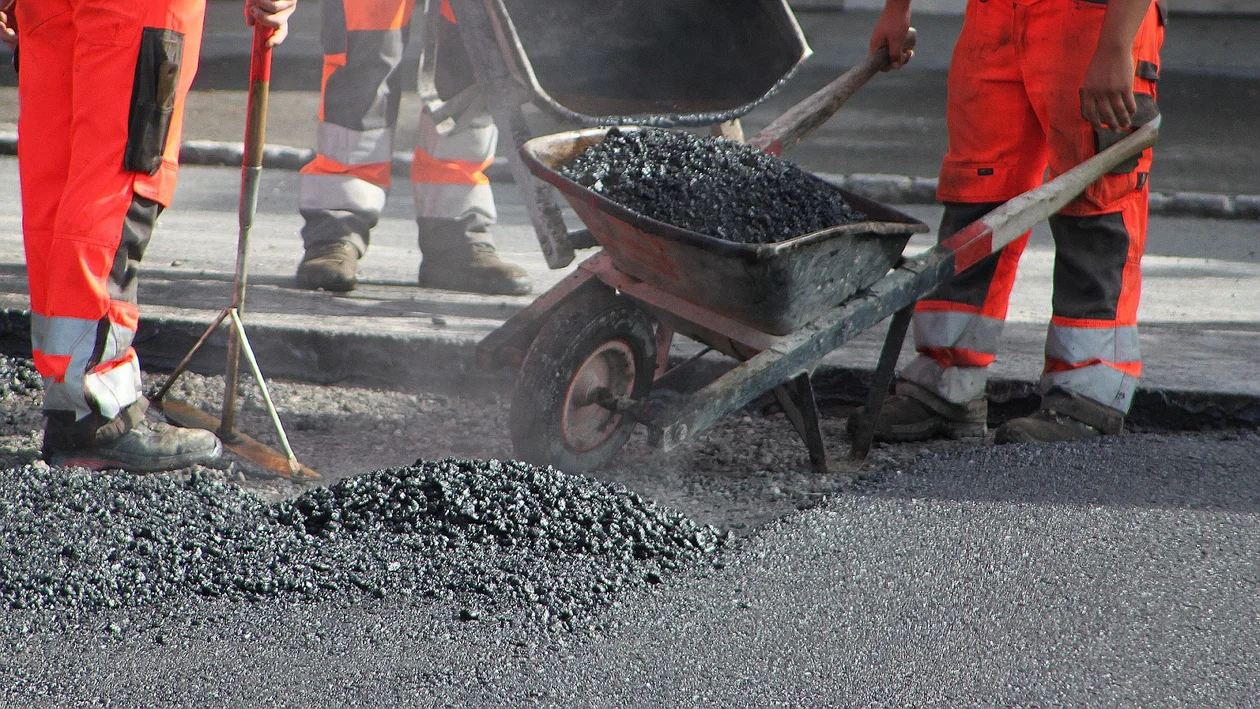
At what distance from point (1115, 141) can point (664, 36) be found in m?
1.44

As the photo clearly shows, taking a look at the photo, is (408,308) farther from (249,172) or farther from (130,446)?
(130,446)

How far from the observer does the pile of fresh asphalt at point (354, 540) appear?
7.50 ft

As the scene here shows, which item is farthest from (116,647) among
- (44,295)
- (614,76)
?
(614,76)

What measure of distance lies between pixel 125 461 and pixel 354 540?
2.45ft

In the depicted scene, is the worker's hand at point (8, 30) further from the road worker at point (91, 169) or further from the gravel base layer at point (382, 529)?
the gravel base layer at point (382, 529)

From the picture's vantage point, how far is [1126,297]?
311cm

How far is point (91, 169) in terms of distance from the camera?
258 cm

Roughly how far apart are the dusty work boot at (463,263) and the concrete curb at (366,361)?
2.36 ft

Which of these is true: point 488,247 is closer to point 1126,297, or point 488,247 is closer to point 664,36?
point 664,36

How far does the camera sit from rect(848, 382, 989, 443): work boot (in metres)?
3.29

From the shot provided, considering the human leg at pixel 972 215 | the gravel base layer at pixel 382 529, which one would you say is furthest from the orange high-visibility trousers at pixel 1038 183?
the gravel base layer at pixel 382 529

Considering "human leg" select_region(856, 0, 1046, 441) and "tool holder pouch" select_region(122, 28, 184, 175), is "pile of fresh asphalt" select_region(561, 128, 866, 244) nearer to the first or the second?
"human leg" select_region(856, 0, 1046, 441)

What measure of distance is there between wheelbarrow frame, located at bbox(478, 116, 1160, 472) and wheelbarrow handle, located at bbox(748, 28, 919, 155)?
58 cm

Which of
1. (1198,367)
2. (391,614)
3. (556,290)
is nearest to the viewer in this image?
(391,614)
